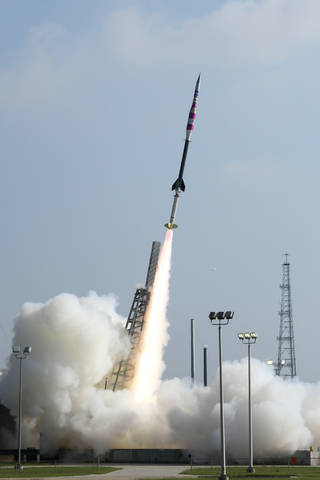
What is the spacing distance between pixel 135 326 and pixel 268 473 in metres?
25.5

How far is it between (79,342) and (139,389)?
797 centimetres

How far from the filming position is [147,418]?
81875 mm

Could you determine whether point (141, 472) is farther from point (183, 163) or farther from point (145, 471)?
point (183, 163)

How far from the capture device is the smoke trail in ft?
263

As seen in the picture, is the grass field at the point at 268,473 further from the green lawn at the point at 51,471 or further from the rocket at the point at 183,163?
the rocket at the point at 183,163

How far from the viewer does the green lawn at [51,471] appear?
6238 cm

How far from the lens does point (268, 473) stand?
62.2 metres

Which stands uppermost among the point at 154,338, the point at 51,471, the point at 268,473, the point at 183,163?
the point at 183,163

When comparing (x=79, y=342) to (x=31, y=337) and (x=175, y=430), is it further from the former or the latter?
(x=175, y=430)

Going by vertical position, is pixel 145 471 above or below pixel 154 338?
below

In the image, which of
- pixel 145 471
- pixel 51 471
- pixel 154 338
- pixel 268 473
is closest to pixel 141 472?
pixel 145 471

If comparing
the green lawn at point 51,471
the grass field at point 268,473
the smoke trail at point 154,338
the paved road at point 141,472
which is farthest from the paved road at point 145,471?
the smoke trail at point 154,338

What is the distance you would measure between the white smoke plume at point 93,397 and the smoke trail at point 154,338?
110 inches

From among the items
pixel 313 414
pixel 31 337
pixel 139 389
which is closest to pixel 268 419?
pixel 313 414
